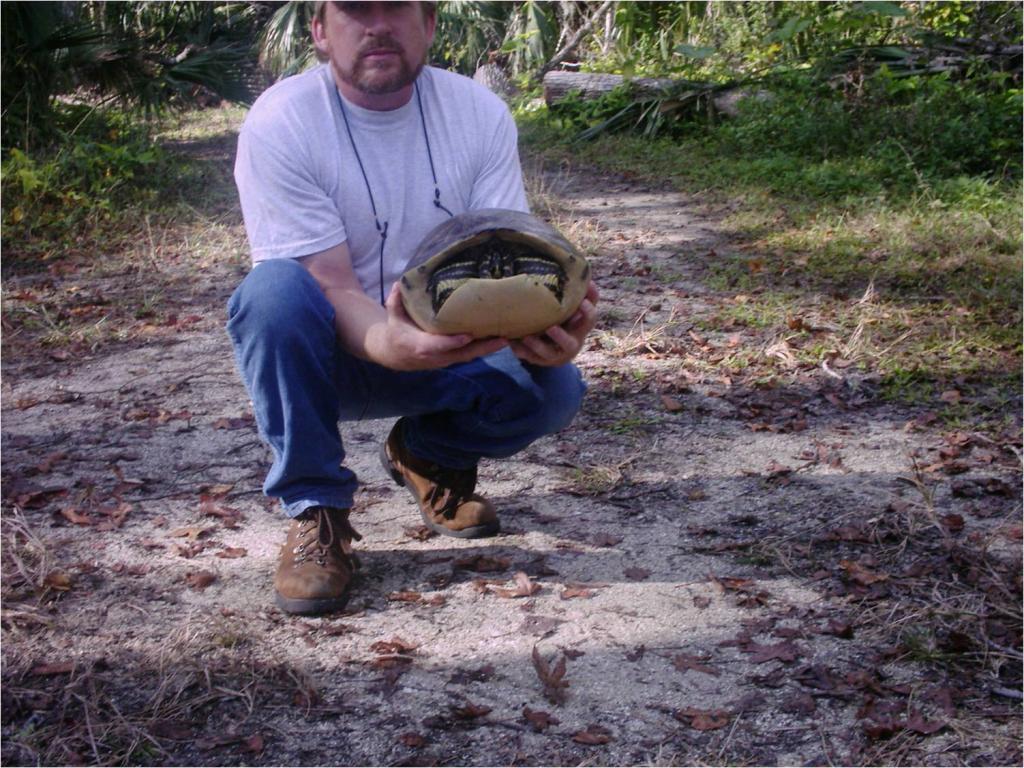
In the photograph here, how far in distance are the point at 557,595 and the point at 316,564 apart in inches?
23.5

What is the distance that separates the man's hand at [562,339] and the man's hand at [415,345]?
0.19 feet

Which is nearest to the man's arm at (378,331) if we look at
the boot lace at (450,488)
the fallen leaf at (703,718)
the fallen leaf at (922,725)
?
the boot lace at (450,488)

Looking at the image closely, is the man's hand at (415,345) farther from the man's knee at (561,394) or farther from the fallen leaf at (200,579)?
the fallen leaf at (200,579)

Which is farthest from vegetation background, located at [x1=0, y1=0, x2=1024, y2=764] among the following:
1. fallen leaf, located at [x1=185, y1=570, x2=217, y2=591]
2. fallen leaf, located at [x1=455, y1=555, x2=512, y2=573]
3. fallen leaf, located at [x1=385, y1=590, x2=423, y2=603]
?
fallen leaf, located at [x1=385, y1=590, x2=423, y2=603]

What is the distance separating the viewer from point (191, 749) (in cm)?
197

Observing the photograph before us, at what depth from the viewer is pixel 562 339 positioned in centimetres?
226

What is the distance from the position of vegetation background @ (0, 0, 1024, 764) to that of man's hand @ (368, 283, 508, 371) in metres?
0.92

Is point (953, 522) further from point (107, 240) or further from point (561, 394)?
point (107, 240)

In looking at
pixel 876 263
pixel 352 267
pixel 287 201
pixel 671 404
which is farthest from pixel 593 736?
pixel 876 263

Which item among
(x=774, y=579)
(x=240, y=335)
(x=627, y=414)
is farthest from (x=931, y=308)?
(x=240, y=335)

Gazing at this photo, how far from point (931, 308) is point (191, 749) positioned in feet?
12.1

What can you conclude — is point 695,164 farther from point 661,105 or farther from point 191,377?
point 191,377

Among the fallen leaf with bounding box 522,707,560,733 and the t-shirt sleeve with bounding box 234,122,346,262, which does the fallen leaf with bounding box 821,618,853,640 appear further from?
the t-shirt sleeve with bounding box 234,122,346,262

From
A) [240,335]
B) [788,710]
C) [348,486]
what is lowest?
[788,710]
